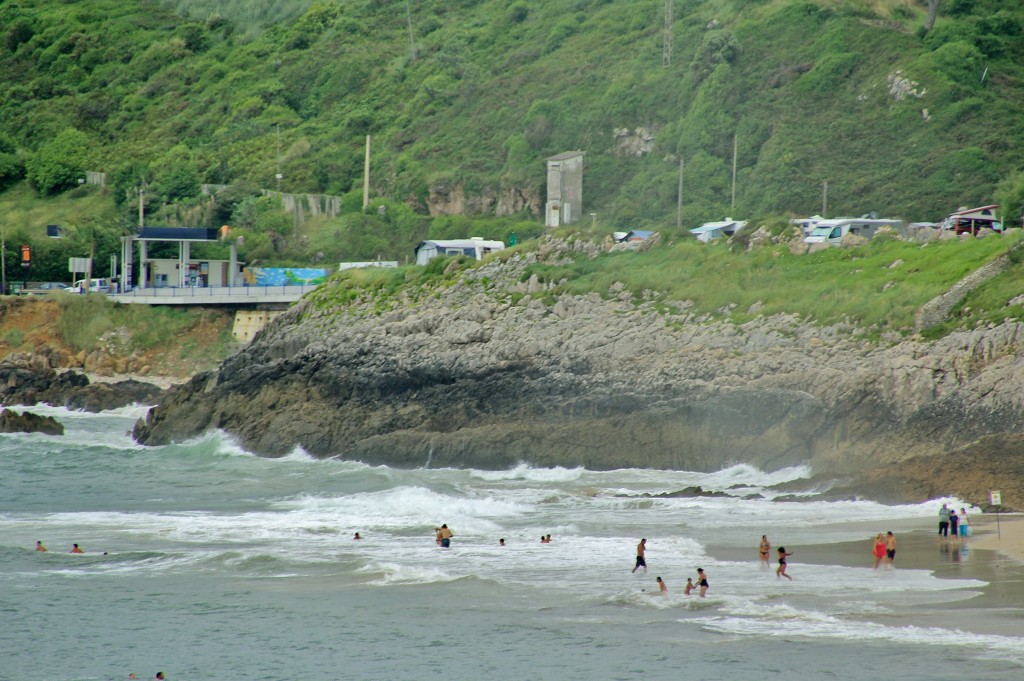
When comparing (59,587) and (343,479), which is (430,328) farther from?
(59,587)

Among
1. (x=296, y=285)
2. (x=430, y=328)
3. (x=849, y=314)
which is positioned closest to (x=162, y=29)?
(x=296, y=285)

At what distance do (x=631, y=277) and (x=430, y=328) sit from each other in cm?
646

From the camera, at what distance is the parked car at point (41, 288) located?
5878 centimetres

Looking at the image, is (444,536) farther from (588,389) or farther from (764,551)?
(588,389)

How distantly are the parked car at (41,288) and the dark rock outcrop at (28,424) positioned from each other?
50.6 feet

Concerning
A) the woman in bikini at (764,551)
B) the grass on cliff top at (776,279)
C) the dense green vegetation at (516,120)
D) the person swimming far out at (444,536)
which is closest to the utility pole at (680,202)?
Answer: the dense green vegetation at (516,120)

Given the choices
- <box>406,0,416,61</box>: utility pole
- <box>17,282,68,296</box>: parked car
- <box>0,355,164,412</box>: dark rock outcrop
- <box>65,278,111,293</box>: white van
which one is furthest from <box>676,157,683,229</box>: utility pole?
<box>406,0,416,61</box>: utility pole

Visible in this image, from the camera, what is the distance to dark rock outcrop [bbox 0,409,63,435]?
144 ft

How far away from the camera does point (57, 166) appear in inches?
3253

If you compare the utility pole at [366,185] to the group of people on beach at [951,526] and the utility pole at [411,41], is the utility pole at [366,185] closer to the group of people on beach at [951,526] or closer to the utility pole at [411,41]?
the utility pole at [411,41]

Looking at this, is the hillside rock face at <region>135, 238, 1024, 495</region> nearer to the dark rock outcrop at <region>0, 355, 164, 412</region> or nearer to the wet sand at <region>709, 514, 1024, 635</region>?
the wet sand at <region>709, 514, 1024, 635</region>

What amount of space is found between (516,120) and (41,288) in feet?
91.0

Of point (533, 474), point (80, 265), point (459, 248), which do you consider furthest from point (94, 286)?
point (533, 474)

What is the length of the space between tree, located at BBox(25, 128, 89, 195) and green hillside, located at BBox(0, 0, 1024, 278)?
193mm
